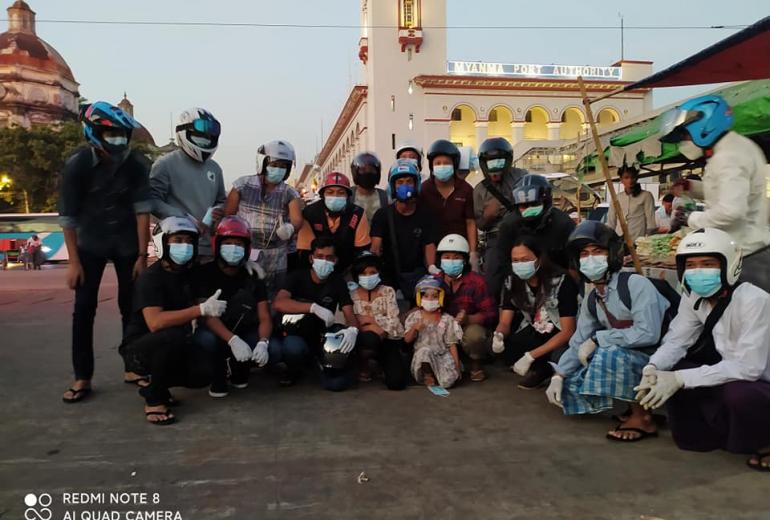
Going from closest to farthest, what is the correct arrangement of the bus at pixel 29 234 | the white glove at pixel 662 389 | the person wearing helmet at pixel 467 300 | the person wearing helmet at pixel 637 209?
1. the white glove at pixel 662 389
2. the person wearing helmet at pixel 467 300
3. the person wearing helmet at pixel 637 209
4. the bus at pixel 29 234

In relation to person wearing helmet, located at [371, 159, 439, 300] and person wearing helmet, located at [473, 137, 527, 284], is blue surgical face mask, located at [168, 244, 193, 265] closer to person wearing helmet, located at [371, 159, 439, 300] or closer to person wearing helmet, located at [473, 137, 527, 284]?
person wearing helmet, located at [371, 159, 439, 300]

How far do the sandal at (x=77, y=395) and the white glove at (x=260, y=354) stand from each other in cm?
136

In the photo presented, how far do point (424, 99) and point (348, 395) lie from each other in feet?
128

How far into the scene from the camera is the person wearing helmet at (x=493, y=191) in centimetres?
545

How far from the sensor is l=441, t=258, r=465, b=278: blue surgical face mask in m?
4.80

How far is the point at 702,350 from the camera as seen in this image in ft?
10.7

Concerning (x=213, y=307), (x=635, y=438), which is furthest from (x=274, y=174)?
(x=635, y=438)

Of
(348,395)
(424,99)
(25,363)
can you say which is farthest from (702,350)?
(424,99)

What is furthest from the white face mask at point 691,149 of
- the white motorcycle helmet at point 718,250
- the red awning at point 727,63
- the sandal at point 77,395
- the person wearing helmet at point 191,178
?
the sandal at point 77,395

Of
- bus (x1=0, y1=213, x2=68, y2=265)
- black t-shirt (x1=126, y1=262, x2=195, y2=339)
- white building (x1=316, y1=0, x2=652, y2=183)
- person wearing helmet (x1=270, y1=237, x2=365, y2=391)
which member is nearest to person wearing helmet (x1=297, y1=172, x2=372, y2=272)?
person wearing helmet (x1=270, y1=237, x2=365, y2=391)

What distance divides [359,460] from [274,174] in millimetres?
2758

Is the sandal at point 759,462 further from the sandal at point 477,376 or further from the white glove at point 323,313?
the white glove at point 323,313

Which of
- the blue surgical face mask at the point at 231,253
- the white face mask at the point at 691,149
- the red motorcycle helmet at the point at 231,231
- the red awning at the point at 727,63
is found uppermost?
the red awning at the point at 727,63

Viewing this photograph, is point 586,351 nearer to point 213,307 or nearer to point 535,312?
point 535,312
